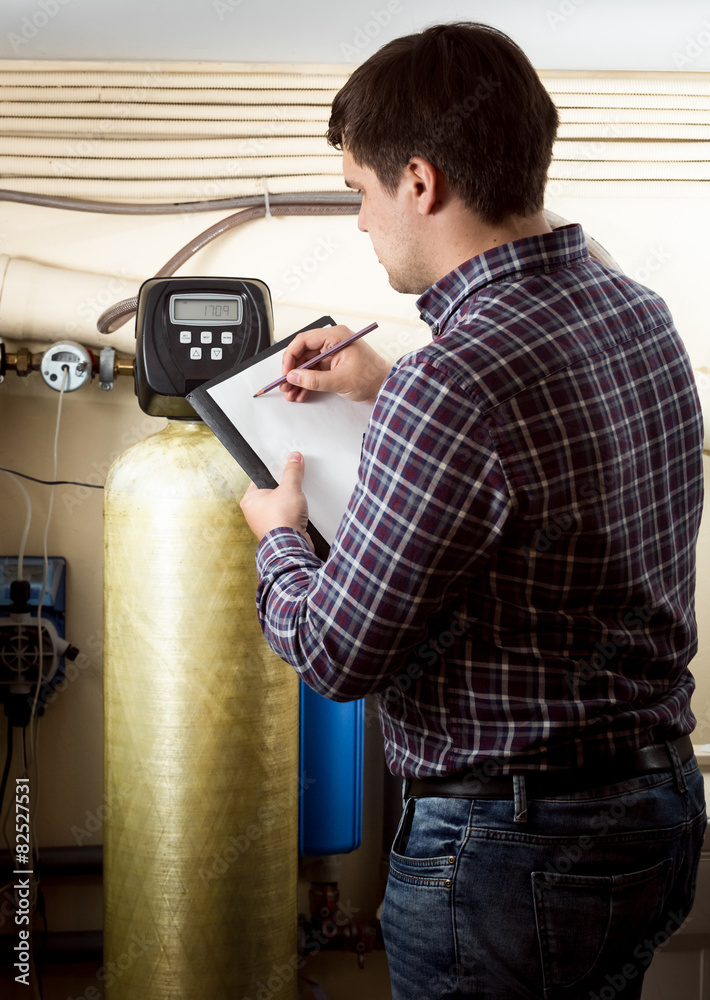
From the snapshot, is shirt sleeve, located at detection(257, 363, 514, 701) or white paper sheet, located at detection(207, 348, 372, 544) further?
white paper sheet, located at detection(207, 348, 372, 544)

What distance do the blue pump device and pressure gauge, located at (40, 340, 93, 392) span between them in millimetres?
823

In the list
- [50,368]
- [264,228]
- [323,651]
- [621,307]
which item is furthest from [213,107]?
[323,651]

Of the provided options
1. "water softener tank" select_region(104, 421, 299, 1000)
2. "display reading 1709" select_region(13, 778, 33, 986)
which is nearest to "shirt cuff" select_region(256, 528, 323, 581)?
"water softener tank" select_region(104, 421, 299, 1000)

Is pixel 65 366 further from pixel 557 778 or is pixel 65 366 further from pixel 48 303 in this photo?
pixel 557 778

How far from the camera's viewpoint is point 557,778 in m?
0.81

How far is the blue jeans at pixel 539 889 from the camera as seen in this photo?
0.81 metres

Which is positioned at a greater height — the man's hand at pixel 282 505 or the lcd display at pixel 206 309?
the lcd display at pixel 206 309

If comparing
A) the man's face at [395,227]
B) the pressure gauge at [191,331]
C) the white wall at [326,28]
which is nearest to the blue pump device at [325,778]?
the pressure gauge at [191,331]

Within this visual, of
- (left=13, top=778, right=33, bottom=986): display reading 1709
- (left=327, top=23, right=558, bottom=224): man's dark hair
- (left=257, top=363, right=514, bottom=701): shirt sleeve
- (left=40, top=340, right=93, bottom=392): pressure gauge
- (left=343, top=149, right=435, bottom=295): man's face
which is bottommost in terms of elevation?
(left=13, top=778, right=33, bottom=986): display reading 1709

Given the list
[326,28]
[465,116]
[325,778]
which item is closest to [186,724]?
[325,778]

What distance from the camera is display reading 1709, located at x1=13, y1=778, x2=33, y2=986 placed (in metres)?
1.83

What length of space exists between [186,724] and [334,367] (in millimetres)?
680

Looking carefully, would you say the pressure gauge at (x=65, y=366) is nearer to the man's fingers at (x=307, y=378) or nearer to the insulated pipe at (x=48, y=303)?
the insulated pipe at (x=48, y=303)

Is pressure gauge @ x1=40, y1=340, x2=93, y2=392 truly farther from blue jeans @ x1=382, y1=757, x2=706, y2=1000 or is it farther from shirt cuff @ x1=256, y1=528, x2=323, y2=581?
blue jeans @ x1=382, y1=757, x2=706, y2=1000
